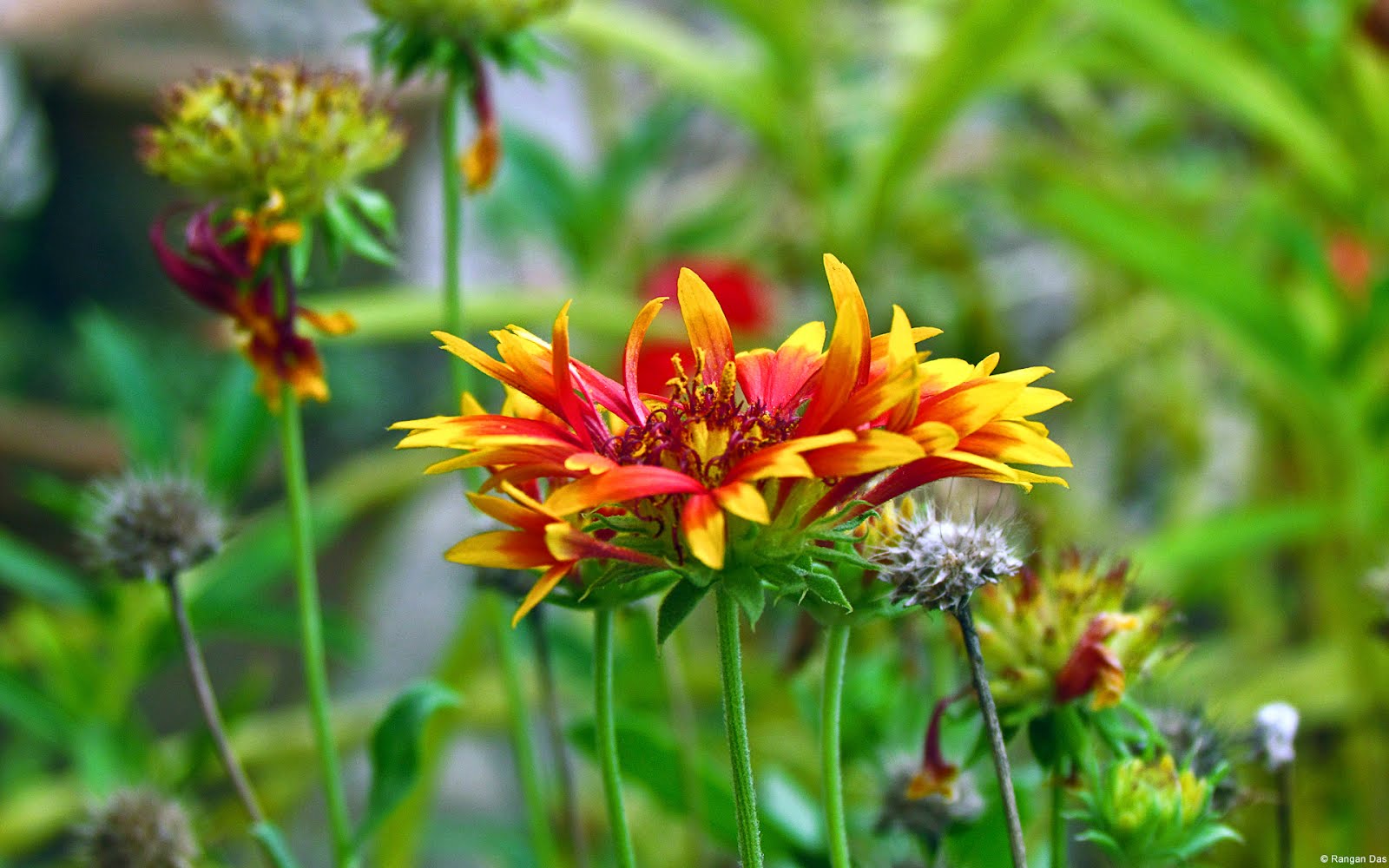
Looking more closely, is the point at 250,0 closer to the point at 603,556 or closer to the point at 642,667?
the point at 642,667

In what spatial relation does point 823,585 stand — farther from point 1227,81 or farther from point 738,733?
point 1227,81

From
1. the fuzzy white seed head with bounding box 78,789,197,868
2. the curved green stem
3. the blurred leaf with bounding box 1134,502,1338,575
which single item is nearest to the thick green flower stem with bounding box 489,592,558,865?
the curved green stem

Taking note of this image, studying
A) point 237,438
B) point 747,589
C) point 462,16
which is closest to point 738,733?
point 747,589

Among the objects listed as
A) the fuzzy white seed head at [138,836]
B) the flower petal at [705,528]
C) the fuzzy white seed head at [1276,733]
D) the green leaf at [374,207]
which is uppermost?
the green leaf at [374,207]

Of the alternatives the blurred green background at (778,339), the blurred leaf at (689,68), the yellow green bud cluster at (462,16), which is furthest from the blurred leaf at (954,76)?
the yellow green bud cluster at (462,16)

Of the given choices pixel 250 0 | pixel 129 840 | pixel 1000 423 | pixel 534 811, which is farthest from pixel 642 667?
pixel 250 0

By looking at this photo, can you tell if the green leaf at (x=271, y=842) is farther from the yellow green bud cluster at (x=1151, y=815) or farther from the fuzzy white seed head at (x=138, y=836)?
the yellow green bud cluster at (x=1151, y=815)

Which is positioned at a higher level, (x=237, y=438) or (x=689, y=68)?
(x=689, y=68)

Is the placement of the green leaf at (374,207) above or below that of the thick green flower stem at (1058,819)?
above
